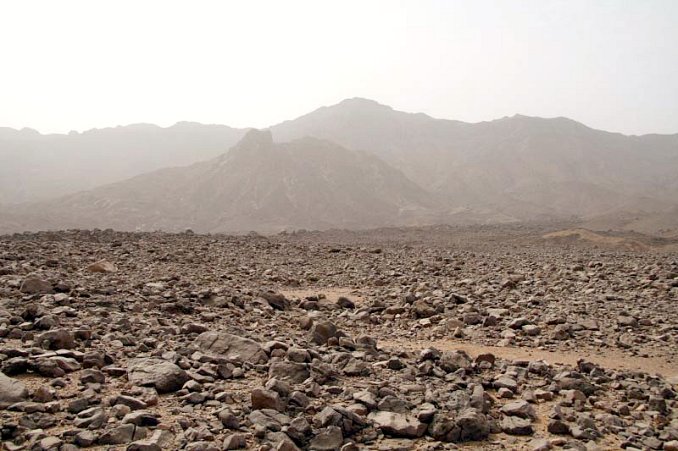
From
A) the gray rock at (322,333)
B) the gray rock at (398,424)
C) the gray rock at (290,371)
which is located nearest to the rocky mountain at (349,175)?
the gray rock at (322,333)

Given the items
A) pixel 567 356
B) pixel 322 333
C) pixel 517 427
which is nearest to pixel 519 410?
pixel 517 427

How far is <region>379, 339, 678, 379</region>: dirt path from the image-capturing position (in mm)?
6802

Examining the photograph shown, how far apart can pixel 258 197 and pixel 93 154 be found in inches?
2870

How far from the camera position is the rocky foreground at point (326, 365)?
3.93m

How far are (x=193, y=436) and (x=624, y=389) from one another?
14.6 ft

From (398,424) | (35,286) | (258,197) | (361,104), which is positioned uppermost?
(361,104)

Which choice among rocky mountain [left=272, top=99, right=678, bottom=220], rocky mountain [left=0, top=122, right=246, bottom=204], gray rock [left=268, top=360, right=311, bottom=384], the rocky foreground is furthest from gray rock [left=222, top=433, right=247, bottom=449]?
rocky mountain [left=0, top=122, right=246, bottom=204]

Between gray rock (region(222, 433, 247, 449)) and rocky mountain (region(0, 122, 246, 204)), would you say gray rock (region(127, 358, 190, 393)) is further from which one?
rocky mountain (region(0, 122, 246, 204))

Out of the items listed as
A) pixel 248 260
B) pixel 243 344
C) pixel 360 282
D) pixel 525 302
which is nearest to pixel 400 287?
pixel 360 282

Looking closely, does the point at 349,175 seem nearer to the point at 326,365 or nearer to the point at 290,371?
the point at 326,365

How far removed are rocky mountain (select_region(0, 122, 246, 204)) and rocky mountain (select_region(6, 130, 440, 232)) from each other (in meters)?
34.9

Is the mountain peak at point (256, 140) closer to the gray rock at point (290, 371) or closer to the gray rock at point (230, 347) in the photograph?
the gray rock at point (230, 347)

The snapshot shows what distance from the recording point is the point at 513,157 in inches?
4926

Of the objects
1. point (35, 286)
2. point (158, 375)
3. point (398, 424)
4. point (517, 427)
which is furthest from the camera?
point (35, 286)
